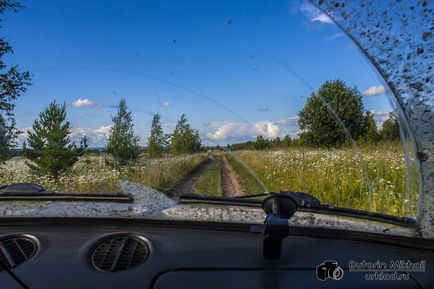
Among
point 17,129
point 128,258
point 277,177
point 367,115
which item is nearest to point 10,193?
point 17,129

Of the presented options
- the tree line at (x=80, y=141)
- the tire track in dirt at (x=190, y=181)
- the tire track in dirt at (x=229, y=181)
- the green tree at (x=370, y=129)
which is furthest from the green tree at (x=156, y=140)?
the green tree at (x=370, y=129)

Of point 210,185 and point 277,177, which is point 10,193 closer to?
point 210,185

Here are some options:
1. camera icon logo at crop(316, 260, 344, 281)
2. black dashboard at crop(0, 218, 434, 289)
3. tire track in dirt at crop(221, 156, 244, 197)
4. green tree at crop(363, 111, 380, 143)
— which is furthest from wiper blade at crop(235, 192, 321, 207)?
camera icon logo at crop(316, 260, 344, 281)

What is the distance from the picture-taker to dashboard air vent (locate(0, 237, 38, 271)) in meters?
1.69

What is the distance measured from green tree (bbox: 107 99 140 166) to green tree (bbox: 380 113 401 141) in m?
1.30

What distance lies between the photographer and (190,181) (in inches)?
95.5

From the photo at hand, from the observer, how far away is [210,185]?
7.97 ft

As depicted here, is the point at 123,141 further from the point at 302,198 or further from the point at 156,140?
the point at 302,198

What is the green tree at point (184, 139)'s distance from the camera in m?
2.21

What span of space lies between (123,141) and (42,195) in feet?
1.84

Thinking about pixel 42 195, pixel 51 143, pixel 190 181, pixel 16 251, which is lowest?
pixel 16 251

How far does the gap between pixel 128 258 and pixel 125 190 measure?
0.73m

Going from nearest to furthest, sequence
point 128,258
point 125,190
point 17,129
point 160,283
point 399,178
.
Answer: point 160,283
point 128,258
point 399,178
point 17,129
point 125,190

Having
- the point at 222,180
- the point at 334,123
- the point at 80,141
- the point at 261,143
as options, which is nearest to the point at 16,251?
the point at 80,141
